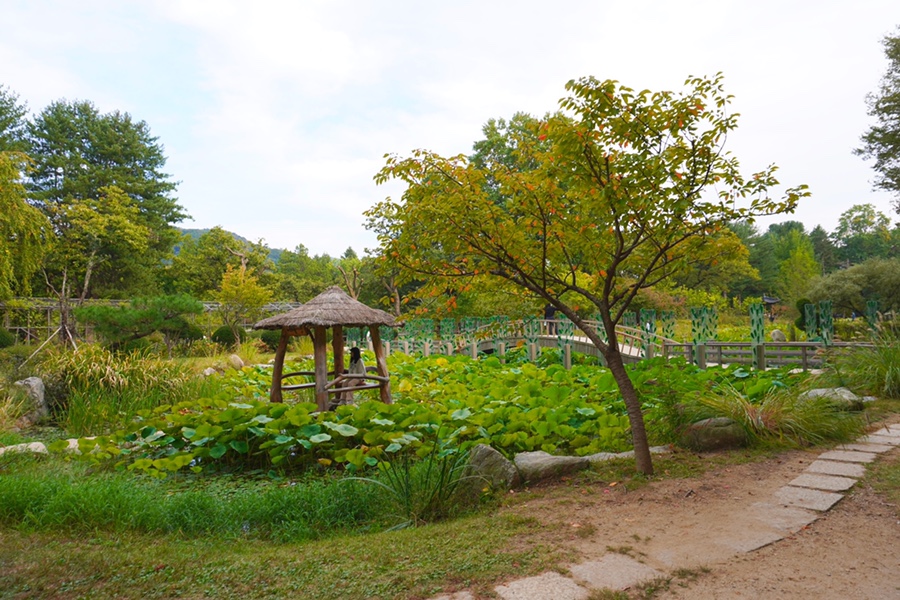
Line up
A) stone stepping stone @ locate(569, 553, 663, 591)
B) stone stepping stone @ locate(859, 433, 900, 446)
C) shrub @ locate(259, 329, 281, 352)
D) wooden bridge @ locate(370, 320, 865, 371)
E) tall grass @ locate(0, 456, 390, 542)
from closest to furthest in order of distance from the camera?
stone stepping stone @ locate(569, 553, 663, 591) < tall grass @ locate(0, 456, 390, 542) < stone stepping stone @ locate(859, 433, 900, 446) < wooden bridge @ locate(370, 320, 865, 371) < shrub @ locate(259, 329, 281, 352)

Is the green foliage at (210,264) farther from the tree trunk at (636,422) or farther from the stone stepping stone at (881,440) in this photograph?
the stone stepping stone at (881,440)

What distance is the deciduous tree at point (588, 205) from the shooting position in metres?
3.55

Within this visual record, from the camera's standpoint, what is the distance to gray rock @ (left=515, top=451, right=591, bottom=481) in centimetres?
395

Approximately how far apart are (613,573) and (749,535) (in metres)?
0.91

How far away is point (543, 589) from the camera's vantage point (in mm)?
2270

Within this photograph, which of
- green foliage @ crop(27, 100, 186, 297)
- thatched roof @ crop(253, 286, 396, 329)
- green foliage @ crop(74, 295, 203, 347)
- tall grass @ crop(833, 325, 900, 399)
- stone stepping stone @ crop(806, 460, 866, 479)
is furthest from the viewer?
green foliage @ crop(27, 100, 186, 297)

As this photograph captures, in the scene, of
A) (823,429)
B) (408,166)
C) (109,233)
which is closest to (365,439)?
(408,166)

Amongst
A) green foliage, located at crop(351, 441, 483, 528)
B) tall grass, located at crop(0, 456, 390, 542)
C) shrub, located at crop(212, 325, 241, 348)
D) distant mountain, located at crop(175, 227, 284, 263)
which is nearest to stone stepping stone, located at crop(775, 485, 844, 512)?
green foliage, located at crop(351, 441, 483, 528)

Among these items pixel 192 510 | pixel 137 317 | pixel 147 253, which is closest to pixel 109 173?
pixel 147 253

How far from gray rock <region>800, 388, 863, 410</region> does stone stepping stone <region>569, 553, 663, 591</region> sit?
3.63 metres

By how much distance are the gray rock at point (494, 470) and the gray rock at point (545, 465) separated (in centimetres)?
9

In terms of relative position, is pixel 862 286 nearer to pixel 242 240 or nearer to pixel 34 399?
pixel 34 399

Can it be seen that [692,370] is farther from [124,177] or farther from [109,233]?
[124,177]

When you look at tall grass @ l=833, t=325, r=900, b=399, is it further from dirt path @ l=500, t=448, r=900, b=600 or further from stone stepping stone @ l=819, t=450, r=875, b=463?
dirt path @ l=500, t=448, r=900, b=600
